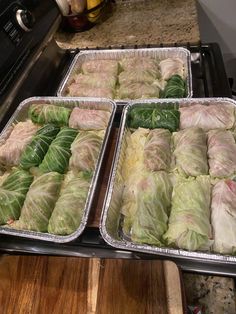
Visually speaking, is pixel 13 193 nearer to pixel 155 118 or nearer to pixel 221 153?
pixel 155 118

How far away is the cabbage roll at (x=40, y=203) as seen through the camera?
49.1 inches

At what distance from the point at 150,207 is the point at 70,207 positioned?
331mm

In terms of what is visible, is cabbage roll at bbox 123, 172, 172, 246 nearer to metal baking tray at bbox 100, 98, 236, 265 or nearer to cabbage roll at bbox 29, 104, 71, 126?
metal baking tray at bbox 100, 98, 236, 265

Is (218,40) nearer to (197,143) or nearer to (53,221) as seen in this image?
(197,143)

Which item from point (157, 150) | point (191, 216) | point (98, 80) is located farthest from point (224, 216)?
point (98, 80)

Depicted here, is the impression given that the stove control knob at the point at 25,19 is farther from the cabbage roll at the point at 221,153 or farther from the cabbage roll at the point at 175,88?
the cabbage roll at the point at 221,153

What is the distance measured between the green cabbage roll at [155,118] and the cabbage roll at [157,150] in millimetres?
46

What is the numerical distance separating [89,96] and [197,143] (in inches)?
29.6

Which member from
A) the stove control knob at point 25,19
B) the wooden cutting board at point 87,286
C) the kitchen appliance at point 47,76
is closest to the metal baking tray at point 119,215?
the kitchen appliance at point 47,76

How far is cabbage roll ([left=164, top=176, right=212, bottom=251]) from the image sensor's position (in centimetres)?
110

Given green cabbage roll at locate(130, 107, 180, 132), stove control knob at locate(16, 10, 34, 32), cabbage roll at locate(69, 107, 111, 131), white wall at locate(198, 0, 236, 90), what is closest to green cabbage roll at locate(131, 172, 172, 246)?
green cabbage roll at locate(130, 107, 180, 132)

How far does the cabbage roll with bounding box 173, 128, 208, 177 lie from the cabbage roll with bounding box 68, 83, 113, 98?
561 mm

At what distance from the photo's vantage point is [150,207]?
120 centimetres

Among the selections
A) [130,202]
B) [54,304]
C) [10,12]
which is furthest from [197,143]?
[10,12]
